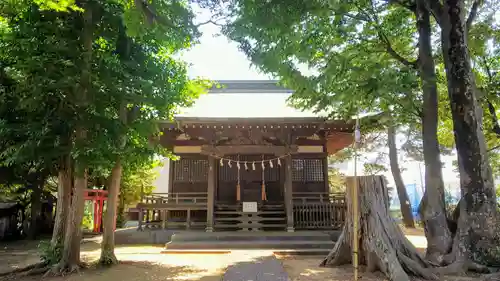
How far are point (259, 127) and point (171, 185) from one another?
4508 mm

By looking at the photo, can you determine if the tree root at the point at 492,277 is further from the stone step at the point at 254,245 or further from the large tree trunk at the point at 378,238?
the stone step at the point at 254,245

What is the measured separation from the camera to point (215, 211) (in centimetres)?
1161

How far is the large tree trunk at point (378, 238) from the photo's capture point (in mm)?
5660

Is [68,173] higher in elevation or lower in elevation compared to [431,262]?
higher

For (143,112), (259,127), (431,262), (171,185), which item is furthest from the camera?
(171,185)

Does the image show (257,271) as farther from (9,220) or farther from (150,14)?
(9,220)

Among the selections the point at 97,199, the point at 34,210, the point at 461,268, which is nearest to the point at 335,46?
the point at 461,268

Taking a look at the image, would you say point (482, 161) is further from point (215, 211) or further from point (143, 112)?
point (215, 211)

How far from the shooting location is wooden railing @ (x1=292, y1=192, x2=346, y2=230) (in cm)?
1124

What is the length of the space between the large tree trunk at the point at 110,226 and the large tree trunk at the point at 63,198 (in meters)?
0.85

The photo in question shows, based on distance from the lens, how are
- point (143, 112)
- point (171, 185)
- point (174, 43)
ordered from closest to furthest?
1. point (174, 43)
2. point (143, 112)
3. point (171, 185)

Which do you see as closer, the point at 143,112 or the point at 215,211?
the point at 143,112

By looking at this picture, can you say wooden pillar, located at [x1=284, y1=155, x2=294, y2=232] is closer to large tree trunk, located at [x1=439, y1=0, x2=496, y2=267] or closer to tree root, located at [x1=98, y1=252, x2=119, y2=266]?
large tree trunk, located at [x1=439, y1=0, x2=496, y2=267]

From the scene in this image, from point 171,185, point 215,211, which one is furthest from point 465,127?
point 171,185
